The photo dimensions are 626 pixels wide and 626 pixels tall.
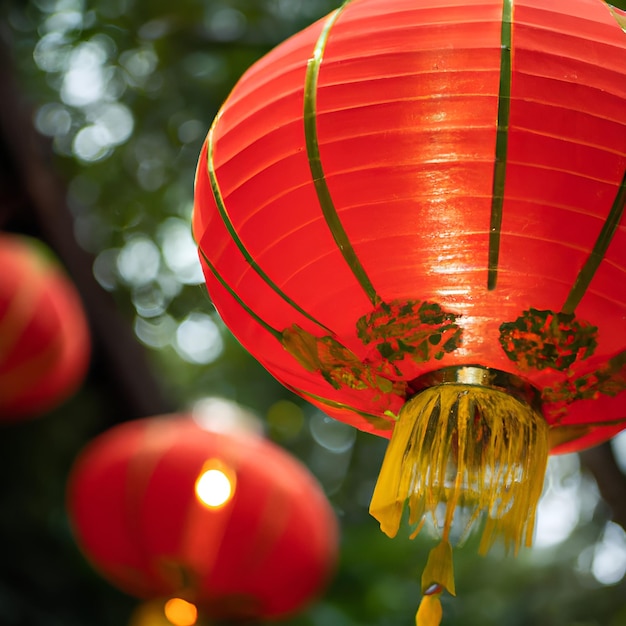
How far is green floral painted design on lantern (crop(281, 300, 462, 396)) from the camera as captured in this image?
84 cm

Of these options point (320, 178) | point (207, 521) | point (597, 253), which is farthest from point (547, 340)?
point (207, 521)

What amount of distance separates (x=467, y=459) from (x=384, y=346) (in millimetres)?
130

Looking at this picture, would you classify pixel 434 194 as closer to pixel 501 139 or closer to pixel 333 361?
pixel 501 139

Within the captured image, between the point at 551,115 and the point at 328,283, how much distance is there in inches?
8.6

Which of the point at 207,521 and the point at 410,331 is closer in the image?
the point at 410,331

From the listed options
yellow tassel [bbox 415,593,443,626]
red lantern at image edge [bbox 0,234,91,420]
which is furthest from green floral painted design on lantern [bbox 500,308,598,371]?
red lantern at image edge [bbox 0,234,91,420]

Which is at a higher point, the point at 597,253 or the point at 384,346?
the point at 597,253

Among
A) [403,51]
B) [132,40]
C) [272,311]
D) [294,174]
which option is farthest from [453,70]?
[132,40]

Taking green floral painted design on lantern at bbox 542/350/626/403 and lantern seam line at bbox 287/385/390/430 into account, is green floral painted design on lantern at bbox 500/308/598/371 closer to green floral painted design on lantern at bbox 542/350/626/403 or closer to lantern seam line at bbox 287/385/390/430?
green floral painted design on lantern at bbox 542/350/626/403

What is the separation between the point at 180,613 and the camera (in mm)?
2256

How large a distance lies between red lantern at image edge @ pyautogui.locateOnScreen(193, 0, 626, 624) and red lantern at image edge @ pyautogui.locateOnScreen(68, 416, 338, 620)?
1.15 m

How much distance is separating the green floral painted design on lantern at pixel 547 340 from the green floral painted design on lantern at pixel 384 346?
5 centimetres

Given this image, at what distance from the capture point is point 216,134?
92cm

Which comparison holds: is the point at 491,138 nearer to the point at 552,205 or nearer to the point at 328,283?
the point at 552,205
